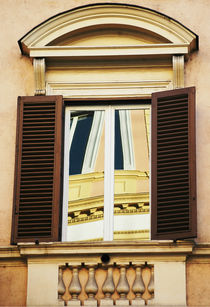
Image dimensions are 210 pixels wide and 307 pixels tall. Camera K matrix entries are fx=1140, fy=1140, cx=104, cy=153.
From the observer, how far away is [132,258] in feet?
40.7

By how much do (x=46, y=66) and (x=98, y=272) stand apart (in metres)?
2.64

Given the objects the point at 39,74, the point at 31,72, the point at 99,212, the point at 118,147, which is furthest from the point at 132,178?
the point at 31,72

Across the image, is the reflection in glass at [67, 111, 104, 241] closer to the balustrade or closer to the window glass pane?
the window glass pane

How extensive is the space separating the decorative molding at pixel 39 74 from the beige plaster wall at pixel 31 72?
120mm

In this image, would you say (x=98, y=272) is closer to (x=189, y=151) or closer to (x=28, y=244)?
(x=28, y=244)

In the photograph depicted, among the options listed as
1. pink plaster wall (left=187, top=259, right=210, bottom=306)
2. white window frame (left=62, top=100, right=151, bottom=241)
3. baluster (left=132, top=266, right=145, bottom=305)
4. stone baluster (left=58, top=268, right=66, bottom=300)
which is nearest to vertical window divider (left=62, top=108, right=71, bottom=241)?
white window frame (left=62, top=100, right=151, bottom=241)

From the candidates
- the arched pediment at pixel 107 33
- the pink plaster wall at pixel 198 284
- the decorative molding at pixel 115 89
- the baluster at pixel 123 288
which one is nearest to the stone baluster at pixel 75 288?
the baluster at pixel 123 288

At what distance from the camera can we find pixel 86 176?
43.2ft

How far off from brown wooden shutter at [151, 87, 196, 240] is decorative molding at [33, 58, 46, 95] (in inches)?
53.1

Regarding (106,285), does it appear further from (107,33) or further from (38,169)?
(107,33)

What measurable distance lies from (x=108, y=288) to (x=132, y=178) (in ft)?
4.71

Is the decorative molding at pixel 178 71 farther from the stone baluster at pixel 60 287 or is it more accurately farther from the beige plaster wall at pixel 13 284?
the beige plaster wall at pixel 13 284

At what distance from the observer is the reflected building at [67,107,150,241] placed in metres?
12.9

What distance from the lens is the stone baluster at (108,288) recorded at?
12.3 metres
